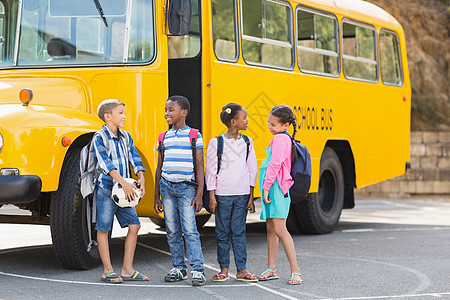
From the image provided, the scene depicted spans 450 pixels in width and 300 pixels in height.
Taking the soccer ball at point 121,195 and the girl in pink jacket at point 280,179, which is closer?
the soccer ball at point 121,195

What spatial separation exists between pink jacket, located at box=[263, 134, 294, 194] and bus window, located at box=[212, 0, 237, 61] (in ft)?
7.89

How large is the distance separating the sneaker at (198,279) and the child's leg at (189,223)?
5 cm

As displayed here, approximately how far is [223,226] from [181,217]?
0.36m

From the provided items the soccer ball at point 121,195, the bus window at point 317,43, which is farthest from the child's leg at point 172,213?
the bus window at point 317,43

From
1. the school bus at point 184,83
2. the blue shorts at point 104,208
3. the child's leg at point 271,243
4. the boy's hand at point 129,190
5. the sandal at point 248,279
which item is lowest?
the sandal at point 248,279

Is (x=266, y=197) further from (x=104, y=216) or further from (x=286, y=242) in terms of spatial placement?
(x=104, y=216)

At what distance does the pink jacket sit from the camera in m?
7.34

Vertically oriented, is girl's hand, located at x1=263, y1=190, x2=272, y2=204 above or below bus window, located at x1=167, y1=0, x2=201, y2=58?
below

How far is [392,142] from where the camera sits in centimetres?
1338

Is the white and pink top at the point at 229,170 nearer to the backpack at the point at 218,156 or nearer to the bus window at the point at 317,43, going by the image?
the backpack at the point at 218,156

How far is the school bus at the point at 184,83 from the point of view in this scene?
24.9 ft

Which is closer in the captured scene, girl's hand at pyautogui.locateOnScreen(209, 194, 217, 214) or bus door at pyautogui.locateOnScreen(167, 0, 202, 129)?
girl's hand at pyautogui.locateOnScreen(209, 194, 217, 214)

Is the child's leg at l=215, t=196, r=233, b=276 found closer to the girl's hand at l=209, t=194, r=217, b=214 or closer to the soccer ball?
the girl's hand at l=209, t=194, r=217, b=214

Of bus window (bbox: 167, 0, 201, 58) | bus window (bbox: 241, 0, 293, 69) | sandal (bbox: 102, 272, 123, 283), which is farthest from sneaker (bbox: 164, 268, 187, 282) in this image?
bus window (bbox: 241, 0, 293, 69)
